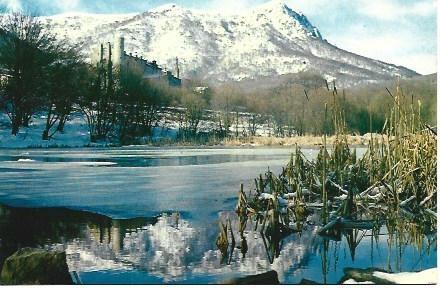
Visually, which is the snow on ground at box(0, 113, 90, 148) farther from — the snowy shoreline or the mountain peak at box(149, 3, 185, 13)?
the mountain peak at box(149, 3, 185, 13)

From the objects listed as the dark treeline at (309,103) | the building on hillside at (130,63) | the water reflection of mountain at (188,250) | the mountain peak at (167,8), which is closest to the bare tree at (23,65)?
the building on hillside at (130,63)

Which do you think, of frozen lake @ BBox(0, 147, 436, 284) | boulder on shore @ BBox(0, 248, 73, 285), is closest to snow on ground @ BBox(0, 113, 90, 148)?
frozen lake @ BBox(0, 147, 436, 284)

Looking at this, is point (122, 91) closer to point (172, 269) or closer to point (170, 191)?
point (170, 191)

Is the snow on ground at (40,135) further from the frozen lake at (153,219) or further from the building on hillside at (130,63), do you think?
the building on hillside at (130,63)

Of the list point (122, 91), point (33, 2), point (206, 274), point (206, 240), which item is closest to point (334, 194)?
point (206, 240)

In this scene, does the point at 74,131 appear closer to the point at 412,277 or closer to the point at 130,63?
the point at 130,63

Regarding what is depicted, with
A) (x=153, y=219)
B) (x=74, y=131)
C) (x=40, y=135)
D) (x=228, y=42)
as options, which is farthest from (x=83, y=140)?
(x=228, y=42)
